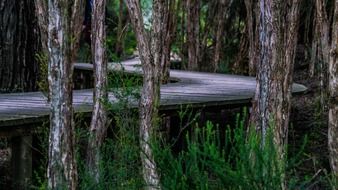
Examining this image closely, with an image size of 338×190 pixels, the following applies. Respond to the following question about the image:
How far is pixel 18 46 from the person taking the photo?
800cm

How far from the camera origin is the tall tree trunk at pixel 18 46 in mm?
7914

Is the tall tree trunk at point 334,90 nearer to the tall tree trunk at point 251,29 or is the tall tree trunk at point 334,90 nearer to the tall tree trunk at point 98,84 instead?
the tall tree trunk at point 98,84

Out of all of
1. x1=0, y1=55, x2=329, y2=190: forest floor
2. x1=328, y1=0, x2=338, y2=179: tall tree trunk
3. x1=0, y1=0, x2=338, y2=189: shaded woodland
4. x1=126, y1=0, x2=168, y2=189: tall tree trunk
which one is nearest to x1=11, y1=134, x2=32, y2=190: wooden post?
x1=0, y1=0, x2=338, y2=189: shaded woodland

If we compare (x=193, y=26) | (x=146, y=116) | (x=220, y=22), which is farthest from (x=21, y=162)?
(x=193, y=26)

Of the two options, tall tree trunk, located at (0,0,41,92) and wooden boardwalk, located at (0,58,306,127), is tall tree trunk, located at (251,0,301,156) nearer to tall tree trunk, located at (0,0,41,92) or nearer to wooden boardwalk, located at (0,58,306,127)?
wooden boardwalk, located at (0,58,306,127)

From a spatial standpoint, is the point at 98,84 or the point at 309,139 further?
the point at 309,139

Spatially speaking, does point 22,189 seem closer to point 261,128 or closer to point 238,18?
point 261,128

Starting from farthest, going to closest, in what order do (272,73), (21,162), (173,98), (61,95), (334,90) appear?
(173,98)
(21,162)
(334,90)
(272,73)
(61,95)

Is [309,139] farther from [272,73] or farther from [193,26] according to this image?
[193,26]

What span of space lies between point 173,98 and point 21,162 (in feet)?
6.58

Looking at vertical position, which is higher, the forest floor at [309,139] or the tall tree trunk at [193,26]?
the tall tree trunk at [193,26]

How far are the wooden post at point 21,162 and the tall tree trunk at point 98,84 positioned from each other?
0.84 meters

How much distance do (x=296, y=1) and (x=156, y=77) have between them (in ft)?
4.00

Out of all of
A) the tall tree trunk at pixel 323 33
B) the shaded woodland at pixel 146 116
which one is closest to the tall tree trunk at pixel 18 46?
the shaded woodland at pixel 146 116
